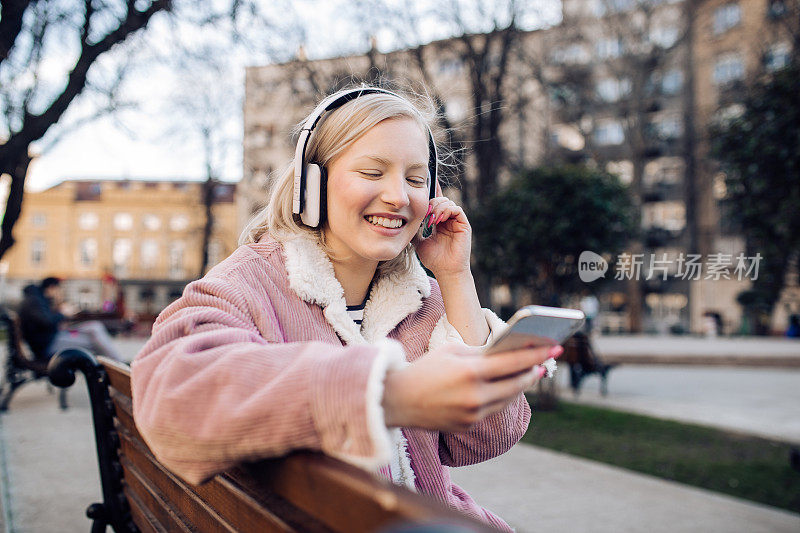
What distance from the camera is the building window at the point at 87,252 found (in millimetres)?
52531

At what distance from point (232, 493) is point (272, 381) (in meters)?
0.25

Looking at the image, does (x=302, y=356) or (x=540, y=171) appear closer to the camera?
(x=302, y=356)

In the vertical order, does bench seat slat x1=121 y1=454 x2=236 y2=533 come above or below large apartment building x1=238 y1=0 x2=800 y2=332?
below

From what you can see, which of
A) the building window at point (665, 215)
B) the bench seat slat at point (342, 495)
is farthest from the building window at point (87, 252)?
the bench seat slat at point (342, 495)

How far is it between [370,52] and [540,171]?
5094 millimetres

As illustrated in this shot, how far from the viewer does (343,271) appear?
1563 millimetres

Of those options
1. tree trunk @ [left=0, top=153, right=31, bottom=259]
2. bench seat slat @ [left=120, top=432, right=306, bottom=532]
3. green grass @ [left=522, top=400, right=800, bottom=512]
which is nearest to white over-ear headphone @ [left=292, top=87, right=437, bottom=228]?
bench seat slat @ [left=120, top=432, right=306, bottom=532]

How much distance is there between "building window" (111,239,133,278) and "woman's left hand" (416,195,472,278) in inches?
2167

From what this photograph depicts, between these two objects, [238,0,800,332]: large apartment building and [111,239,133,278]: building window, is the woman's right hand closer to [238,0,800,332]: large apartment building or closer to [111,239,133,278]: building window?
[238,0,800,332]: large apartment building

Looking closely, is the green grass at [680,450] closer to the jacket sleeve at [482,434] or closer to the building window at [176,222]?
the jacket sleeve at [482,434]

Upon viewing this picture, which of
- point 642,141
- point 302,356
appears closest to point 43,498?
point 302,356

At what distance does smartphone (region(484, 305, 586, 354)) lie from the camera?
32.9 inches

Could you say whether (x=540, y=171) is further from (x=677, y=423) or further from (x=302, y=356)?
(x=302, y=356)

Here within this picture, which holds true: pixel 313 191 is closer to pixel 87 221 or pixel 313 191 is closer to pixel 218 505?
pixel 218 505
